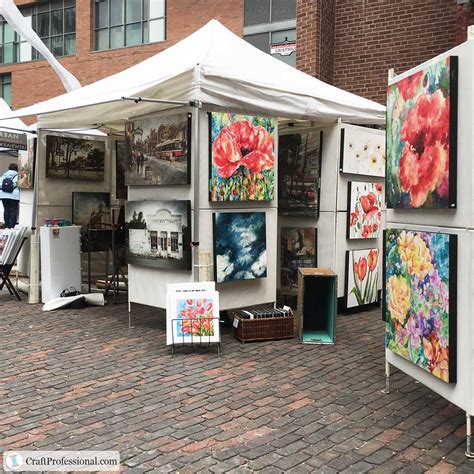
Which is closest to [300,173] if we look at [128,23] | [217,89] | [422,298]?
[217,89]

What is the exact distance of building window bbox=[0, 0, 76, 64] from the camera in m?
25.8

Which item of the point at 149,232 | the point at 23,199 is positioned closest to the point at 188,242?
the point at 149,232

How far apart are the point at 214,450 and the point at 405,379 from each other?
219cm

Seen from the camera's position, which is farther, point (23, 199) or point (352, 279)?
point (23, 199)

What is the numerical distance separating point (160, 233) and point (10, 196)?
8.49 metres

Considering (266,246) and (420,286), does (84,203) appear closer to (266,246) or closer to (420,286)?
(266,246)

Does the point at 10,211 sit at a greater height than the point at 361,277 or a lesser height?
greater

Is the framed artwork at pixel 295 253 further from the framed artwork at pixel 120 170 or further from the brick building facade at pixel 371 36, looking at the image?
the brick building facade at pixel 371 36

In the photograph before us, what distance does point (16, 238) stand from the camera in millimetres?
8820

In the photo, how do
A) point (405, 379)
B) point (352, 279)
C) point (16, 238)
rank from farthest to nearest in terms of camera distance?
point (16, 238), point (352, 279), point (405, 379)

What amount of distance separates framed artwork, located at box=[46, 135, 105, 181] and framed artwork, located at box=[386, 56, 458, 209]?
20.5 ft

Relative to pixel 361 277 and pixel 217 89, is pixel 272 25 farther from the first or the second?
pixel 217 89

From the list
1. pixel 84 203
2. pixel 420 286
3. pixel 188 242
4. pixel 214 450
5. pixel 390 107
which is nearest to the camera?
pixel 214 450

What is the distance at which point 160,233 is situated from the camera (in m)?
6.66
